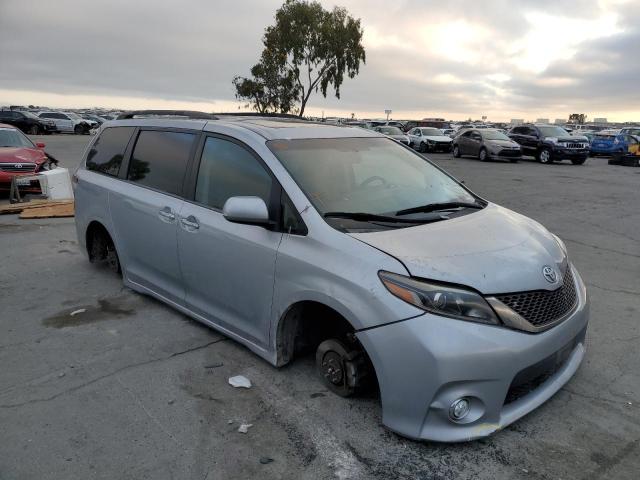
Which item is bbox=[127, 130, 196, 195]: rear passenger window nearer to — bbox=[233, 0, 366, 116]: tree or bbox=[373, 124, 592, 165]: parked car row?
bbox=[373, 124, 592, 165]: parked car row

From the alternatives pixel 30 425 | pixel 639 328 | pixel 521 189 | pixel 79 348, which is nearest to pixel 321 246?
pixel 30 425

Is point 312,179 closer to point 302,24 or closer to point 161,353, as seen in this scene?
point 161,353

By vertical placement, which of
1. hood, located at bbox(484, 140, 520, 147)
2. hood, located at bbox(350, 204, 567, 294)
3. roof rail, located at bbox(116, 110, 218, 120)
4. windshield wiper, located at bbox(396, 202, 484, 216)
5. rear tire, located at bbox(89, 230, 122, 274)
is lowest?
rear tire, located at bbox(89, 230, 122, 274)

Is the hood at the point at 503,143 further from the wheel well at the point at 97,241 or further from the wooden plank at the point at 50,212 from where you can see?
the wheel well at the point at 97,241

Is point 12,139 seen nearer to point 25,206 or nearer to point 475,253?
point 25,206

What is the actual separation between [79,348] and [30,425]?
994 mm

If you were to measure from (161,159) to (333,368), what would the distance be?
2385 mm

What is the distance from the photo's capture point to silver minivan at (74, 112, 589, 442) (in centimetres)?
255

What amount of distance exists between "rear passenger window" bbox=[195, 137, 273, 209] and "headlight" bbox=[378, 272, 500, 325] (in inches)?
45.4

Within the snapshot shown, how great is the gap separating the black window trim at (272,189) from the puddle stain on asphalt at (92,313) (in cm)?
139

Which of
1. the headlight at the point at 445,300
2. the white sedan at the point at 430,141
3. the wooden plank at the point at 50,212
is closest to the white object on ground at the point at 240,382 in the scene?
the headlight at the point at 445,300

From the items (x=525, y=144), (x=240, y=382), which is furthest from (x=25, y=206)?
(x=525, y=144)

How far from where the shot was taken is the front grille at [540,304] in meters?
2.65

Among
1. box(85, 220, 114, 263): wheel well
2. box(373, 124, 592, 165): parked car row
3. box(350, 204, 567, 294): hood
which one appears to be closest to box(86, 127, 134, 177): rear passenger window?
box(85, 220, 114, 263): wheel well
